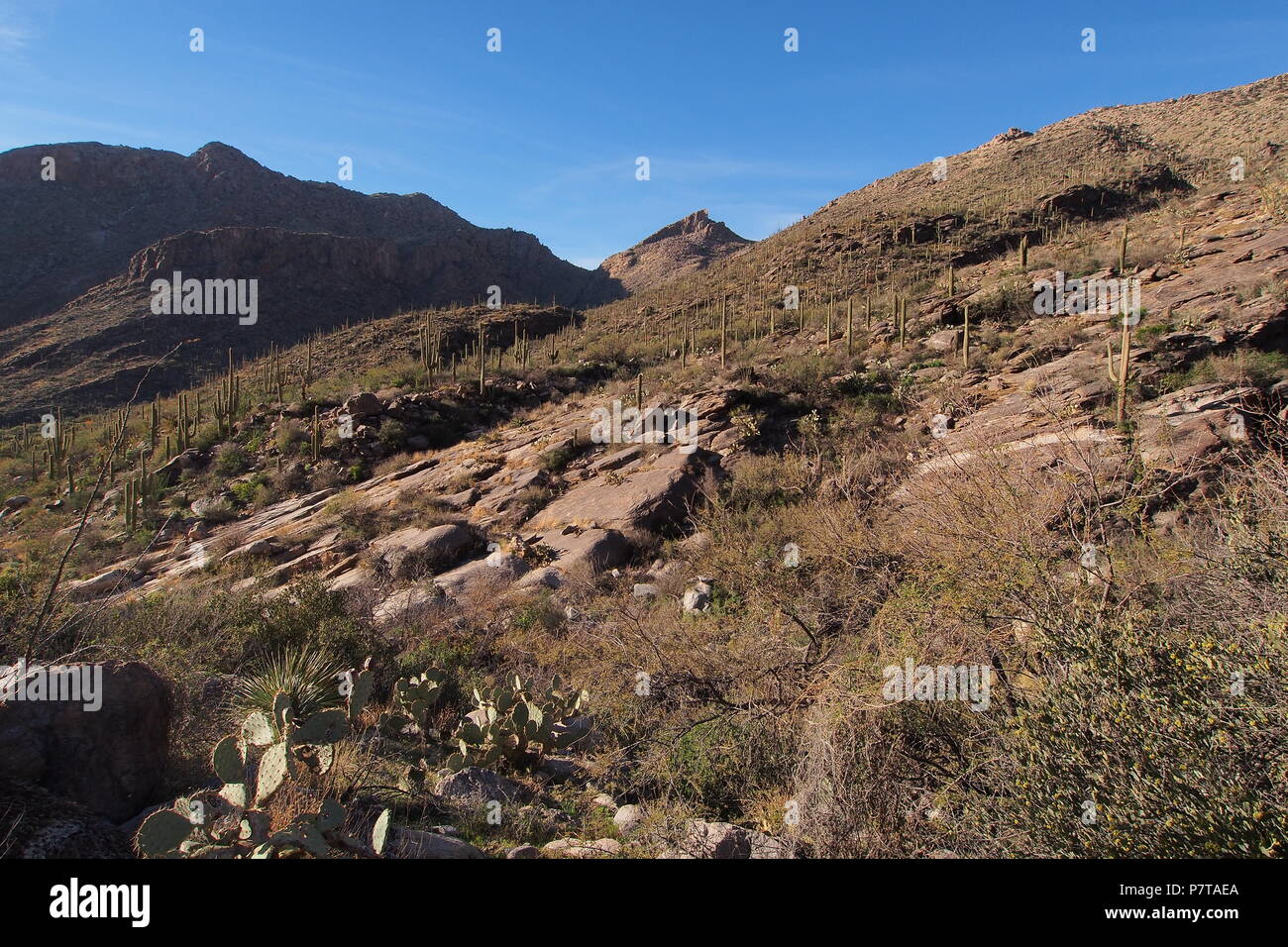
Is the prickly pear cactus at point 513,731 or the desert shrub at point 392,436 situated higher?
the desert shrub at point 392,436

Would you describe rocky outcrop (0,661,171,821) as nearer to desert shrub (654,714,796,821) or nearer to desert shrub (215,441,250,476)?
desert shrub (654,714,796,821)

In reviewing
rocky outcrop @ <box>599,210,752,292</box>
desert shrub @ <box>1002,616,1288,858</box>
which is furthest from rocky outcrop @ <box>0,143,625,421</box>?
desert shrub @ <box>1002,616,1288,858</box>

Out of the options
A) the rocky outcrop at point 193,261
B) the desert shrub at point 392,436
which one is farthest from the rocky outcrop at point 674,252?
the desert shrub at point 392,436

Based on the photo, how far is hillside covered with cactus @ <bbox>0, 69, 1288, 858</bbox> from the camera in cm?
299

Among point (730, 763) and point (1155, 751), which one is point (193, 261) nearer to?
point (730, 763)

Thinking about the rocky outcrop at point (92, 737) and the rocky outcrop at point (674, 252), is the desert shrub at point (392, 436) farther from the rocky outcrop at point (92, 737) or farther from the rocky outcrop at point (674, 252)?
the rocky outcrop at point (674, 252)

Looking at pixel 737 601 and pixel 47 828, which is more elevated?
pixel 47 828

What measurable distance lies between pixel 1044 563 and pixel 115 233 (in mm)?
64178

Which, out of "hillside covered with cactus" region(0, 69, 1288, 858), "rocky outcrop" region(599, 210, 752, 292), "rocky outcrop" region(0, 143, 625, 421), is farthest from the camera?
"rocky outcrop" region(599, 210, 752, 292)

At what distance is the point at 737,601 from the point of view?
759cm

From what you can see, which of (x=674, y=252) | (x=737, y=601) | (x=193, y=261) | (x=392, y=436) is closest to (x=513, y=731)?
(x=737, y=601)

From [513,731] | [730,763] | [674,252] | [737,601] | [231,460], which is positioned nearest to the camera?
[730,763]

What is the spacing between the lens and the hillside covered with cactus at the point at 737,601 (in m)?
2.99
